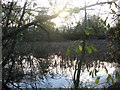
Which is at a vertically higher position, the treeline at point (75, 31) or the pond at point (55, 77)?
the treeline at point (75, 31)

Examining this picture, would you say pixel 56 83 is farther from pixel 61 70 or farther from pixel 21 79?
pixel 61 70

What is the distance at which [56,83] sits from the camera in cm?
381

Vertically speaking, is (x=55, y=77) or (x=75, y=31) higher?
(x=75, y=31)

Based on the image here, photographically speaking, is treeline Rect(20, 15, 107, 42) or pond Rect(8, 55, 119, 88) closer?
treeline Rect(20, 15, 107, 42)

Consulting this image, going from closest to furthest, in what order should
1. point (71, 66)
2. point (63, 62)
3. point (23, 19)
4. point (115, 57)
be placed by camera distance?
point (23, 19) < point (71, 66) < point (63, 62) < point (115, 57)

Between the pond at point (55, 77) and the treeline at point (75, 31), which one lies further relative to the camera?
the pond at point (55, 77)

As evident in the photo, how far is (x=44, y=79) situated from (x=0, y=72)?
143cm

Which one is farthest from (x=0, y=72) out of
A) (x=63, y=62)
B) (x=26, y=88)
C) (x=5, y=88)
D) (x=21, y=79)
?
(x=63, y=62)

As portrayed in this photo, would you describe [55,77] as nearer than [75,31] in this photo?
No

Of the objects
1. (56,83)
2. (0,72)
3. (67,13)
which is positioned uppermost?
(67,13)

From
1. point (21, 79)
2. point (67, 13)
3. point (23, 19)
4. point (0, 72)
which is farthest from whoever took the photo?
point (21, 79)

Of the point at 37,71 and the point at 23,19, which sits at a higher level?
the point at 23,19

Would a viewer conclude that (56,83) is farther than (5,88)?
Yes

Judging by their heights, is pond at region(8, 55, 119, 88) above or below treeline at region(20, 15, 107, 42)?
below
